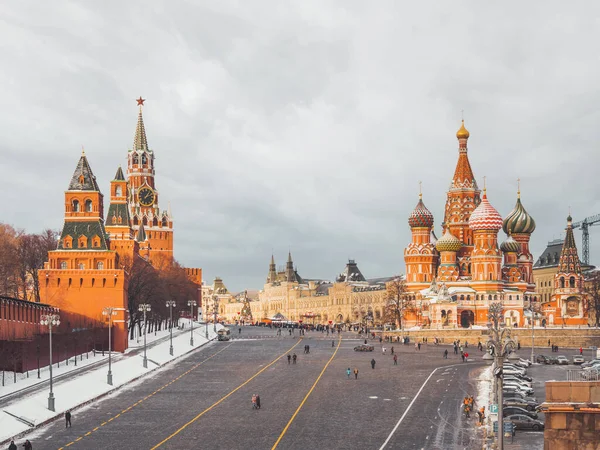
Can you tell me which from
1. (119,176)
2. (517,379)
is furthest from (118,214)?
(517,379)

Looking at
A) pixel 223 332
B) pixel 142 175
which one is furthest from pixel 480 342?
pixel 142 175

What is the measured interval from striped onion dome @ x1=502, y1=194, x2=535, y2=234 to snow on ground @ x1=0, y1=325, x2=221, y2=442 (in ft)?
257

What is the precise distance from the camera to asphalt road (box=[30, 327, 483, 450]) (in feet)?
153

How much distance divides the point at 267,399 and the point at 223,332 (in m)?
64.6

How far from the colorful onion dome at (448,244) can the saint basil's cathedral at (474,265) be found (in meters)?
0.15

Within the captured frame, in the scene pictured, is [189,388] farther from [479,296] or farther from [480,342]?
[479,296]

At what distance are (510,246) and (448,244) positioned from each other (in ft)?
38.2

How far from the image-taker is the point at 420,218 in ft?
505

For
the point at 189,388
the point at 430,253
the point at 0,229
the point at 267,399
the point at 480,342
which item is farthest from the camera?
the point at 430,253

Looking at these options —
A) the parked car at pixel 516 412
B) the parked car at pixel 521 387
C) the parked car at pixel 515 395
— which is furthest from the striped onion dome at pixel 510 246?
the parked car at pixel 516 412

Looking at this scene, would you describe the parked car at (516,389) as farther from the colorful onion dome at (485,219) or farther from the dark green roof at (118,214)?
the dark green roof at (118,214)

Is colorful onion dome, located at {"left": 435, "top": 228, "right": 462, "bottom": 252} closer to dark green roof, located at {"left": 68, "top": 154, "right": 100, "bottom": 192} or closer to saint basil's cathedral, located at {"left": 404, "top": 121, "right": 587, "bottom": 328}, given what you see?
saint basil's cathedral, located at {"left": 404, "top": 121, "right": 587, "bottom": 328}

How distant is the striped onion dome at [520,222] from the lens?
505 ft

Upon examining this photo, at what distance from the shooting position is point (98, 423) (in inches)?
2045
